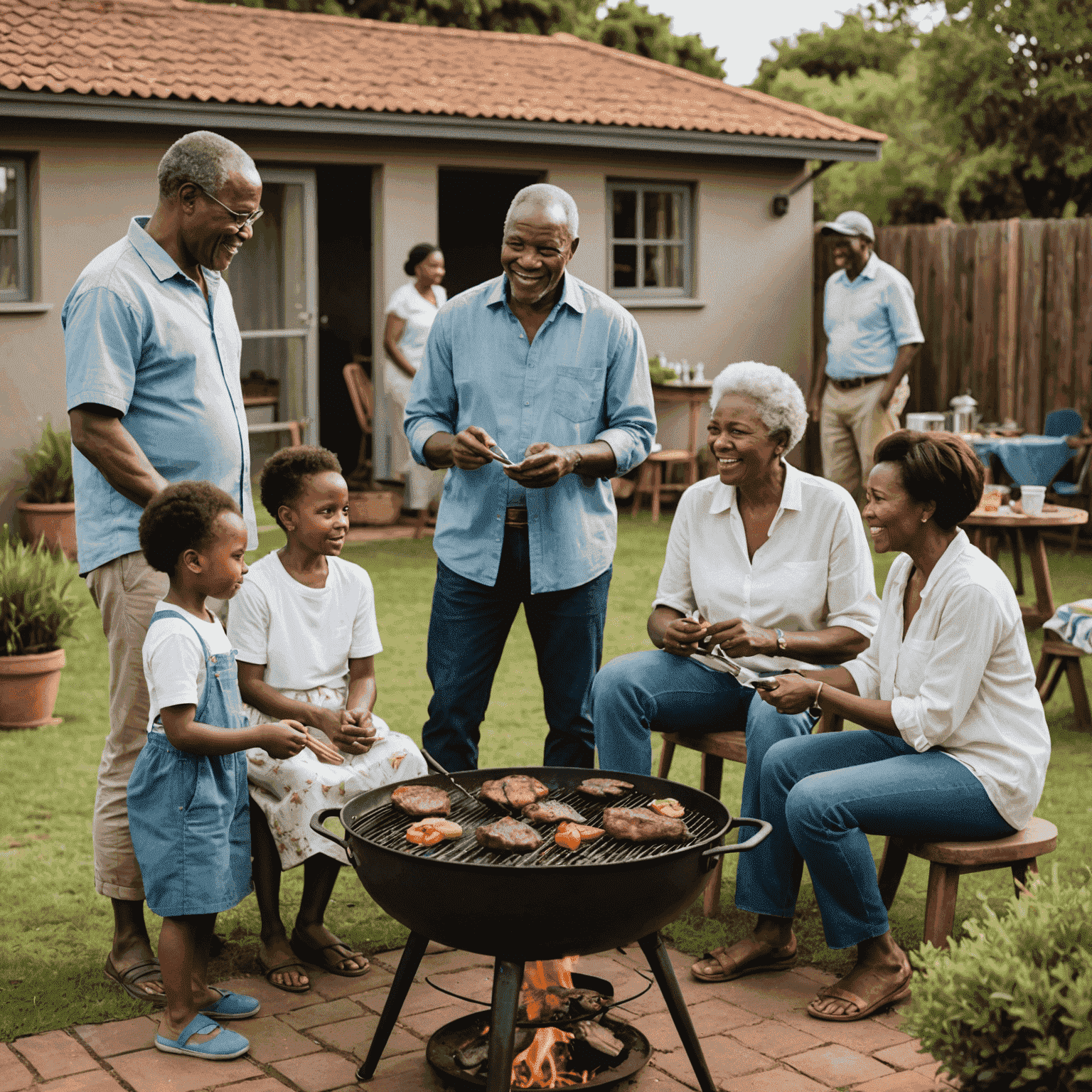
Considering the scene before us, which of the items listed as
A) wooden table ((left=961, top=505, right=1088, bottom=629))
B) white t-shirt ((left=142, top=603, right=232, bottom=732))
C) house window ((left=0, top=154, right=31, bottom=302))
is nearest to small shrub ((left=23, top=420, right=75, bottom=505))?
house window ((left=0, top=154, right=31, bottom=302))

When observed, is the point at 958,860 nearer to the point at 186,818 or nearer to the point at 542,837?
the point at 542,837

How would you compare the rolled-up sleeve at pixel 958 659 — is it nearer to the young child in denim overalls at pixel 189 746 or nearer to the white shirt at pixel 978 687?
the white shirt at pixel 978 687

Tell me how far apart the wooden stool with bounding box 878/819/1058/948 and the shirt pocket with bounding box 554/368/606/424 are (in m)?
1.52

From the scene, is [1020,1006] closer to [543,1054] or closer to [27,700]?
[543,1054]

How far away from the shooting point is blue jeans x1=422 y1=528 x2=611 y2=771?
4.21 m

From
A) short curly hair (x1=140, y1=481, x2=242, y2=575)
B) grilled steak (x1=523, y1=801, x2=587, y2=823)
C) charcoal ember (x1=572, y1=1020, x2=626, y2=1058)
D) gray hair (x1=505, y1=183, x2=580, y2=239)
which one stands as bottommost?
charcoal ember (x1=572, y1=1020, x2=626, y2=1058)

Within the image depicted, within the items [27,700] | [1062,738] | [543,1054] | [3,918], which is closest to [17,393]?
[27,700]

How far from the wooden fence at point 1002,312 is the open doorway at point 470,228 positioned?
4.40 m

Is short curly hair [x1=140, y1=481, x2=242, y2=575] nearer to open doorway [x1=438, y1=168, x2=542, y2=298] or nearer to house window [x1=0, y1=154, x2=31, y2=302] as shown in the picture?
house window [x1=0, y1=154, x2=31, y2=302]

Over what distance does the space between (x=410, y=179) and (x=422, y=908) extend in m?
9.88

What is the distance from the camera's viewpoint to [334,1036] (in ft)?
11.3

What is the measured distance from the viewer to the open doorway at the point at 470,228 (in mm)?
15469

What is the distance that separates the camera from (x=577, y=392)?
4.22m

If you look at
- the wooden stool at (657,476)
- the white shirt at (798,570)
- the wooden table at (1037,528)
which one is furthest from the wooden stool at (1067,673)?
the wooden stool at (657,476)
